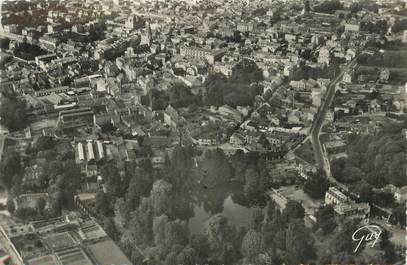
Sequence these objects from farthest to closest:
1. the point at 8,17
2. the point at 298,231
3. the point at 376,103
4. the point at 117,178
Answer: the point at 8,17 < the point at 376,103 < the point at 117,178 < the point at 298,231

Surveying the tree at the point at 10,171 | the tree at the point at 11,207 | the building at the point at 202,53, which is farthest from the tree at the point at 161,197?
the building at the point at 202,53

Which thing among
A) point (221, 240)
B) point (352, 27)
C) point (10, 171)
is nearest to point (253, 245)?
point (221, 240)

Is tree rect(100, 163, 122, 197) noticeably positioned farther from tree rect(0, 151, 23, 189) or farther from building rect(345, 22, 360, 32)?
building rect(345, 22, 360, 32)

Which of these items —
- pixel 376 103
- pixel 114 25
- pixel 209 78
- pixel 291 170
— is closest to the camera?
pixel 291 170

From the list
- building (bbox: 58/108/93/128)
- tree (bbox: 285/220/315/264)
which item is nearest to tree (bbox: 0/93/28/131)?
building (bbox: 58/108/93/128)

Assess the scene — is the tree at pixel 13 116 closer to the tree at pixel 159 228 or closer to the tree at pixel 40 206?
the tree at pixel 40 206

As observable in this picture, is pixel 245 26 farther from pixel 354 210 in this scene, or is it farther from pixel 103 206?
pixel 103 206

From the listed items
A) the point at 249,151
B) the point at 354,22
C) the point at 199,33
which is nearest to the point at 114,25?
the point at 199,33

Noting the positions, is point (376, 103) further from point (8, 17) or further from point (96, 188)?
point (8, 17)
